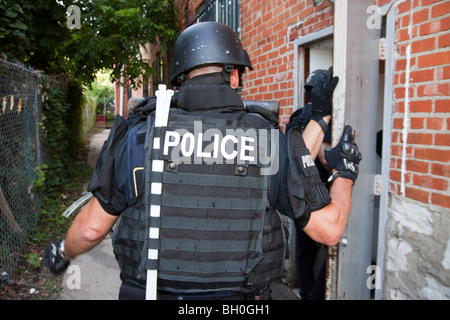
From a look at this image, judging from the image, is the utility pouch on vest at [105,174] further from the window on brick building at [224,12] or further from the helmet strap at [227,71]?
the window on brick building at [224,12]

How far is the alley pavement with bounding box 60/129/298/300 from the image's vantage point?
11.3 ft

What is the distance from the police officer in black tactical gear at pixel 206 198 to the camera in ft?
4.76

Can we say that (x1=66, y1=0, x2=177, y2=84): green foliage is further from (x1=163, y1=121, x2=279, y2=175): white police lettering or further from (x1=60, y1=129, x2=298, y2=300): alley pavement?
(x1=163, y1=121, x2=279, y2=175): white police lettering

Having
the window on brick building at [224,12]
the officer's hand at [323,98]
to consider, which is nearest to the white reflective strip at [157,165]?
the officer's hand at [323,98]

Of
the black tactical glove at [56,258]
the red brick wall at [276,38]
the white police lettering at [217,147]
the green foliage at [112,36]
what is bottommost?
the black tactical glove at [56,258]

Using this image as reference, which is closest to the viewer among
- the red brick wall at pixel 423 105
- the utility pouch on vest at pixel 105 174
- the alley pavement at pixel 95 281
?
the utility pouch on vest at pixel 105 174

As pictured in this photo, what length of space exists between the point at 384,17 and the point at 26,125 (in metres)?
4.64

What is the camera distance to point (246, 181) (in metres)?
1.48

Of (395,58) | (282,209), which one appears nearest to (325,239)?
(282,209)

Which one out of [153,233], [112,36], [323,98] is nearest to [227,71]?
[323,98]

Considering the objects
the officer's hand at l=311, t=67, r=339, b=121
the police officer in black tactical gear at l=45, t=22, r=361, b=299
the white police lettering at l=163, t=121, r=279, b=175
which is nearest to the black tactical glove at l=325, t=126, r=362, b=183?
the police officer in black tactical gear at l=45, t=22, r=361, b=299

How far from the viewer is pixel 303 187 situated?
4.97ft

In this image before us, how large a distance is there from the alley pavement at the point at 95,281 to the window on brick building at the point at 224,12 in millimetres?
3489

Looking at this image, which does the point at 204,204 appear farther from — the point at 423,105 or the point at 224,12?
the point at 224,12
